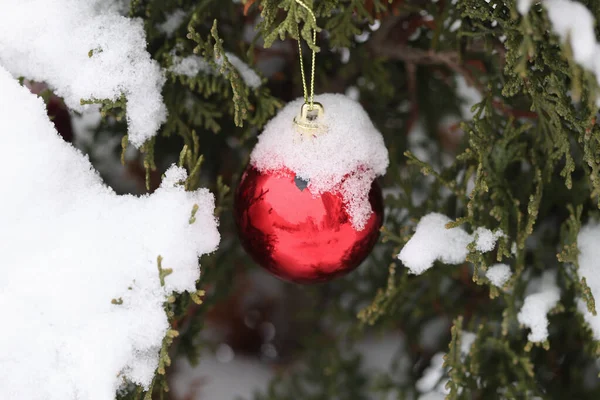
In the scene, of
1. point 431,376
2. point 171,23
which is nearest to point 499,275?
point 431,376

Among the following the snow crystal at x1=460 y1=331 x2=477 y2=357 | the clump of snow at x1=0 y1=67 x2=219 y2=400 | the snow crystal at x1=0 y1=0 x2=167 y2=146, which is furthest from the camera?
the snow crystal at x1=460 y1=331 x2=477 y2=357

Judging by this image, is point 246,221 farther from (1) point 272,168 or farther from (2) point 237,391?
(2) point 237,391

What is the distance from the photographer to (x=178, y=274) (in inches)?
42.6

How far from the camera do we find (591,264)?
1.27 metres

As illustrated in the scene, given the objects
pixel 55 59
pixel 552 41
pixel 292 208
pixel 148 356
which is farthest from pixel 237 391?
pixel 552 41

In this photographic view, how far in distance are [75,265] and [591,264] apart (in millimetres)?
1185

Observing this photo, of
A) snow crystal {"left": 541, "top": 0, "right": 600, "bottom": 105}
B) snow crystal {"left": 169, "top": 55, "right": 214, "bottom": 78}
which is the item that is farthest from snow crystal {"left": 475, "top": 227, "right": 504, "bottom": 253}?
snow crystal {"left": 169, "top": 55, "right": 214, "bottom": 78}

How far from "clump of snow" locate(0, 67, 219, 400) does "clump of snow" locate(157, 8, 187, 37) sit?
1.17 feet

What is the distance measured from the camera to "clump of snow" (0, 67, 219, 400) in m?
1.05

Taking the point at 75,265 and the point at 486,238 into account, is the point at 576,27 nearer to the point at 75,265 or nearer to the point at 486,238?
the point at 486,238

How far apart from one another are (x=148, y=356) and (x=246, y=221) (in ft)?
1.15

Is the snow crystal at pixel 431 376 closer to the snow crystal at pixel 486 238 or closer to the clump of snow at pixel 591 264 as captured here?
the clump of snow at pixel 591 264

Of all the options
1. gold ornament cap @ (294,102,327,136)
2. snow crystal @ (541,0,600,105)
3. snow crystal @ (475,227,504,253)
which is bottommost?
snow crystal @ (475,227,504,253)

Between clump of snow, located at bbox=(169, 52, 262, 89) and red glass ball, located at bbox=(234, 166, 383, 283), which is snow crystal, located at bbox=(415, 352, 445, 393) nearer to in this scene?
red glass ball, located at bbox=(234, 166, 383, 283)
